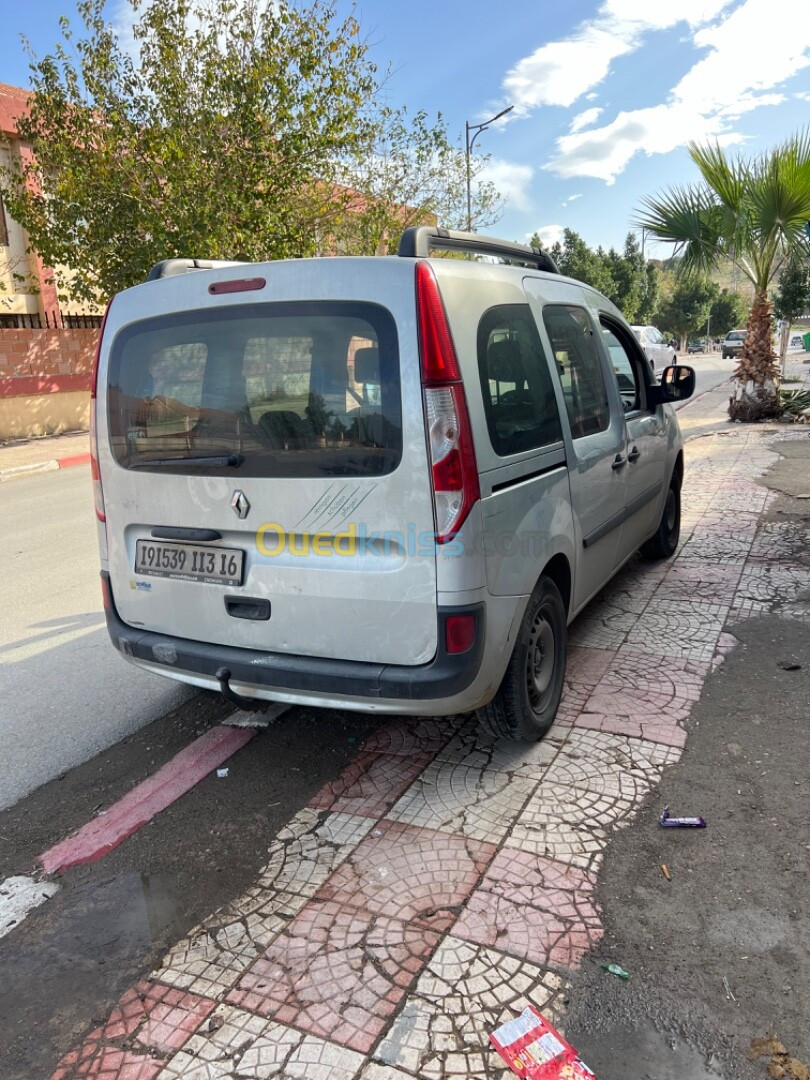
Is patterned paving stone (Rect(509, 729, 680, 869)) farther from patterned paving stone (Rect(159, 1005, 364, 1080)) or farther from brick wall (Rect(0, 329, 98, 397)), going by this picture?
brick wall (Rect(0, 329, 98, 397))

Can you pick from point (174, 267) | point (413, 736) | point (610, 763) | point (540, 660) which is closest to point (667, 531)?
point (540, 660)

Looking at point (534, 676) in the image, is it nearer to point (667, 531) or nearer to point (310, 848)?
point (310, 848)

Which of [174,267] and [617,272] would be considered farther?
[617,272]

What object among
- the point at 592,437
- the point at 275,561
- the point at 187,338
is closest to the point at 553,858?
the point at 275,561

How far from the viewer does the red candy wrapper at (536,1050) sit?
5.95 feet

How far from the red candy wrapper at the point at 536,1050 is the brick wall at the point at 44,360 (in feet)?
57.2

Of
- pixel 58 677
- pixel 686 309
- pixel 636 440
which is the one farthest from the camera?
pixel 686 309

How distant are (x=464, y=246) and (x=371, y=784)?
223 cm

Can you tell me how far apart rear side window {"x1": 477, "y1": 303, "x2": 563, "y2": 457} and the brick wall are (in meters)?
16.0

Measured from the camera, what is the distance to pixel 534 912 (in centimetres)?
232

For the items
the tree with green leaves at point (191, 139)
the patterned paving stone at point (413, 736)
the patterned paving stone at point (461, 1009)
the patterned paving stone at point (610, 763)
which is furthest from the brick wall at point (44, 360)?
the patterned paving stone at point (461, 1009)

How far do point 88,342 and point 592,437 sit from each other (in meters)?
17.6

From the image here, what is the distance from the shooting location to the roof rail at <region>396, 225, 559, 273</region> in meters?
2.71

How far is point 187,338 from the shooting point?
290cm
